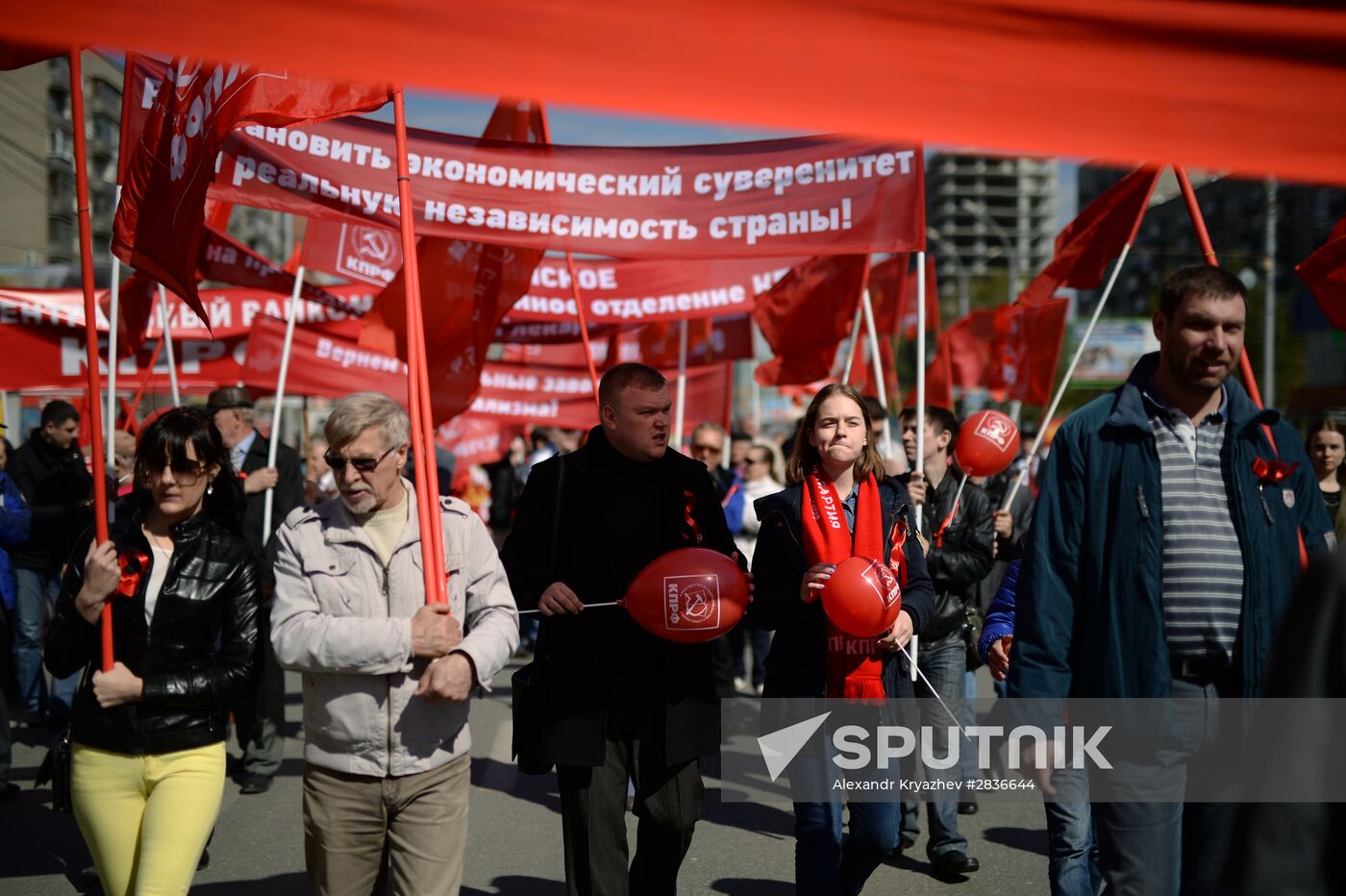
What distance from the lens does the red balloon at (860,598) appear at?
4.42m

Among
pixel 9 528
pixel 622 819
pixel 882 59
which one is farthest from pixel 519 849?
pixel 882 59

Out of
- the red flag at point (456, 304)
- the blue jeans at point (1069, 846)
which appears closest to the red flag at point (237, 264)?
the red flag at point (456, 304)

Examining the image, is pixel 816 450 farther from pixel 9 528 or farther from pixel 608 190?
pixel 9 528

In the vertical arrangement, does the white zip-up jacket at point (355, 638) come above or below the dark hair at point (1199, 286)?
below

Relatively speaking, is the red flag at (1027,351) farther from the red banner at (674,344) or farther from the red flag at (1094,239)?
the red flag at (1094,239)

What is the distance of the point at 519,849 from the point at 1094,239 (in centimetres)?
512

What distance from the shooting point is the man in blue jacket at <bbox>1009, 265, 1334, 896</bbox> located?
3180mm

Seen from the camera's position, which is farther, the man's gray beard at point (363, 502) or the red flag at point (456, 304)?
the red flag at point (456, 304)

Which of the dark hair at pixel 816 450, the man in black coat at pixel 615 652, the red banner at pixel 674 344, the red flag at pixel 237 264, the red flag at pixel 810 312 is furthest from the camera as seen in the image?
the red banner at pixel 674 344

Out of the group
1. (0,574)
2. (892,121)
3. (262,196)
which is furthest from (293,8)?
(0,574)

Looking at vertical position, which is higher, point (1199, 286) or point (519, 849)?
point (1199, 286)

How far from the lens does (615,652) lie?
173 inches

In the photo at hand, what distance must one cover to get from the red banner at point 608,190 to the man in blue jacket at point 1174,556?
331 cm

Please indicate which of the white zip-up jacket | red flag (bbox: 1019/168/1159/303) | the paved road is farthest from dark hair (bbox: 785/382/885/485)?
red flag (bbox: 1019/168/1159/303)
